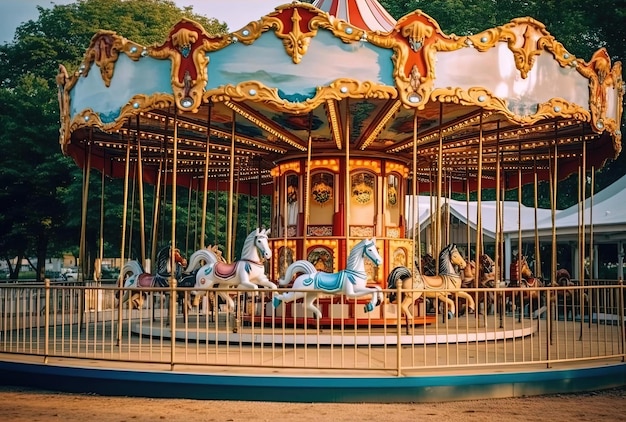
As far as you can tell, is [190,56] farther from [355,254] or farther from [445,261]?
[445,261]

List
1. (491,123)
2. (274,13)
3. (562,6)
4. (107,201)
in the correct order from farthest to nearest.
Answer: (562,6), (107,201), (491,123), (274,13)

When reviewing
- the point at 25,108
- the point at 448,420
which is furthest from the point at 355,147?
the point at 25,108

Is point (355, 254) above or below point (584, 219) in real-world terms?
below

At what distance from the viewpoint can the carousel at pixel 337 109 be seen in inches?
428

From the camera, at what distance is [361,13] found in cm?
1315

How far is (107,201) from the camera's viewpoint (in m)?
29.8

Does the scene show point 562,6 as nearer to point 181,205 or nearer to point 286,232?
point 181,205

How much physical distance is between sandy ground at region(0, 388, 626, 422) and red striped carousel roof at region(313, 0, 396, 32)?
22.3 feet

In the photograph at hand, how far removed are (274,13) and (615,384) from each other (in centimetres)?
676

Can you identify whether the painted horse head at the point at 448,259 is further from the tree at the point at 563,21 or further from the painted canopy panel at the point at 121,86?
the tree at the point at 563,21

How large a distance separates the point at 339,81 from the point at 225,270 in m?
3.70

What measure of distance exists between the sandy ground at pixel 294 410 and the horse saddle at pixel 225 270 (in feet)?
12.4

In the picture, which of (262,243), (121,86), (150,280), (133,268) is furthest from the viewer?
(133,268)

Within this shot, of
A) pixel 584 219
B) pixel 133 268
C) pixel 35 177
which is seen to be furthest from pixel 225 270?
pixel 35 177
